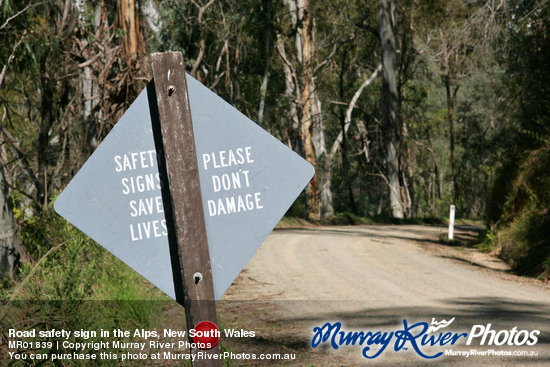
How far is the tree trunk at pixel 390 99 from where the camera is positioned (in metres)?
29.6

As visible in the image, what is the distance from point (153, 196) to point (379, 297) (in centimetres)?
634

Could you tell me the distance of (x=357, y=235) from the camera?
62.6 ft

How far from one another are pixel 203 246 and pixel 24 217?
373 inches

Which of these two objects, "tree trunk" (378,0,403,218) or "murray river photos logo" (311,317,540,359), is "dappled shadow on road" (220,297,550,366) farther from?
"tree trunk" (378,0,403,218)

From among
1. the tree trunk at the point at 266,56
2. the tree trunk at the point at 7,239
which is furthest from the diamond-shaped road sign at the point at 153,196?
the tree trunk at the point at 266,56

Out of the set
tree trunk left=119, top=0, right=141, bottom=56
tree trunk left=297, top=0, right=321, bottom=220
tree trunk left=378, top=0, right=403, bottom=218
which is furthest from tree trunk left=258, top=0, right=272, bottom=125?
tree trunk left=119, top=0, right=141, bottom=56

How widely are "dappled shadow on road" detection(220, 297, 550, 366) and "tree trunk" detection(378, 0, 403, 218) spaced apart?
860 inches

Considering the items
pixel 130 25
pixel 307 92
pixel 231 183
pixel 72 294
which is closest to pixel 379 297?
pixel 72 294

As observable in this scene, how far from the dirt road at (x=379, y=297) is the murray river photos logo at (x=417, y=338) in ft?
0.24

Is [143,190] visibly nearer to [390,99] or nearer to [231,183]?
[231,183]

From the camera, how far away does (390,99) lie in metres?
30.1

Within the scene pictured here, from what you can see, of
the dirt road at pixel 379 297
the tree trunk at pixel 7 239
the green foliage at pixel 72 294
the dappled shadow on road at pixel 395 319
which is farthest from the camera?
the tree trunk at pixel 7 239

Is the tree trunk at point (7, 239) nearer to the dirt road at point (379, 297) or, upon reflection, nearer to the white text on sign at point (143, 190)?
the dirt road at point (379, 297)

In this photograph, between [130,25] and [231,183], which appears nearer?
[231,183]
